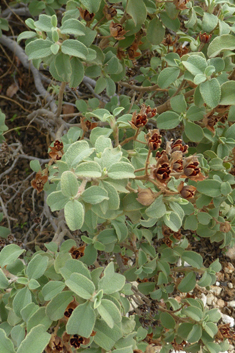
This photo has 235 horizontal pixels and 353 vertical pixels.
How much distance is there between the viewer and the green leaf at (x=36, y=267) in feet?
3.51

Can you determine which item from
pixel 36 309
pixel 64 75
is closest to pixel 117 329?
pixel 36 309

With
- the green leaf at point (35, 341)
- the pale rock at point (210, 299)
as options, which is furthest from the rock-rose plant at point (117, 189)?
the pale rock at point (210, 299)

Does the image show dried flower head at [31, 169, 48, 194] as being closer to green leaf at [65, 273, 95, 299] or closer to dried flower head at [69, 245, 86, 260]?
dried flower head at [69, 245, 86, 260]

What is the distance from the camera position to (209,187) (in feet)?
4.54

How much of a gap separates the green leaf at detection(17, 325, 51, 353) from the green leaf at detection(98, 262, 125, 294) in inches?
7.8

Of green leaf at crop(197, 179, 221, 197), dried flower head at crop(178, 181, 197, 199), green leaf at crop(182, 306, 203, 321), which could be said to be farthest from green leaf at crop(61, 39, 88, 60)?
green leaf at crop(182, 306, 203, 321)

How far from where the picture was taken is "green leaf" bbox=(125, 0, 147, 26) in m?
1.25

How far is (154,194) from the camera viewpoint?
101cm

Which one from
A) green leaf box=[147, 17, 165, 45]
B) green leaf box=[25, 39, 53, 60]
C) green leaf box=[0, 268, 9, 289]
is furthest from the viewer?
green leaf box=[147, 17, 165, 45]

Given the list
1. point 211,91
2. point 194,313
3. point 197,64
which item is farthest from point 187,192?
point 194,313

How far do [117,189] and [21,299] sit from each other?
0.47 m

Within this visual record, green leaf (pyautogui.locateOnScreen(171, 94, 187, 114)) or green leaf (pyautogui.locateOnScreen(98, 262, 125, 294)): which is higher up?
green leaf (pyautogui.locateOnScreen(171, 94, 187, 114))

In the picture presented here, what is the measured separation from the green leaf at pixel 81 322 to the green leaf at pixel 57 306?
0.10m

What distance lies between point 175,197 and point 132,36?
34.9 inches
